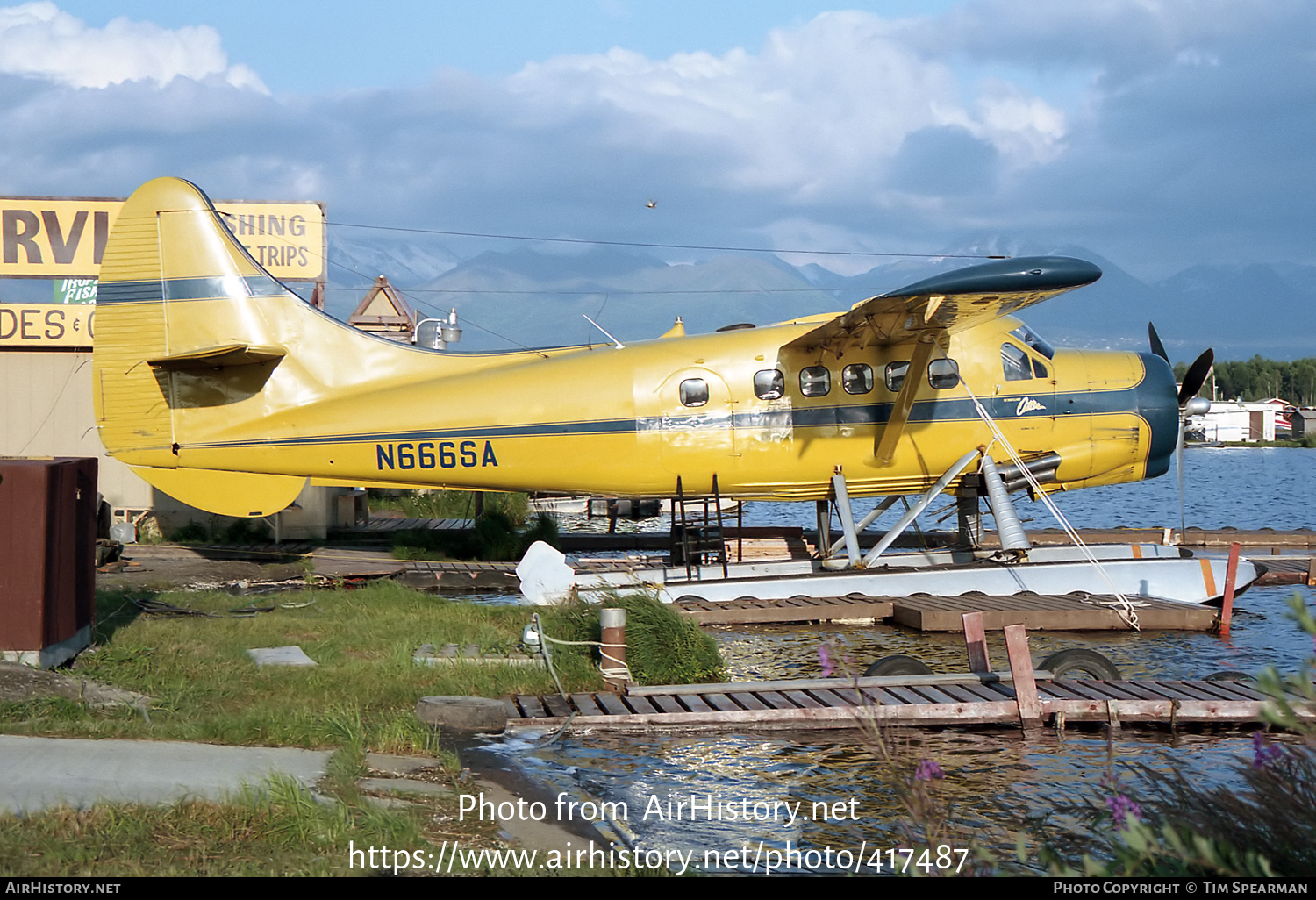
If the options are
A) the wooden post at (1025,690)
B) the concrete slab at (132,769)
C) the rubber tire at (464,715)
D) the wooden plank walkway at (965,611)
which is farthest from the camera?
the wooden plank walkway at (965,611)

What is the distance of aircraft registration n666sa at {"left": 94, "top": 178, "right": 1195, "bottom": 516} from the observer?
13.2m

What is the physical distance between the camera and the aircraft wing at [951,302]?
1082 centimetres

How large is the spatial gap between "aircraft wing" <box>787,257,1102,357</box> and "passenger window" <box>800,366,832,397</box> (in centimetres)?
28

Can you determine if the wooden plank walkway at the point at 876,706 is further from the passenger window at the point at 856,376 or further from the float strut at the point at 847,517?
the passenger window at the point at 856,376

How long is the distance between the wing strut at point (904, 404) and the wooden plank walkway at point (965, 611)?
1.91 meters

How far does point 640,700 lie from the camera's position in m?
8.12

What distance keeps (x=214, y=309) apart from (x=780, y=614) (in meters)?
8.01

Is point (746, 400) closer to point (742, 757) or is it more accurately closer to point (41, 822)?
point (742, 757)

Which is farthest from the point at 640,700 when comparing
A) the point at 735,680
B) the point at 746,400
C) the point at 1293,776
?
the point at 746,400

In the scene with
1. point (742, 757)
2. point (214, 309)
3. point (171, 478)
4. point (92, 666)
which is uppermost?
point (214, 309)

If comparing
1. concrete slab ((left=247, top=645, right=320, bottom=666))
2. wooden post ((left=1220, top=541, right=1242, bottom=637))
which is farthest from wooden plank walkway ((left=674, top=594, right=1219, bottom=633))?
concrete slab ((left=247, top=645, right=320, bottom=666))

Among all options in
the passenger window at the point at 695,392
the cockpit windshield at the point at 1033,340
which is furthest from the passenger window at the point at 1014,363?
the passenger window at the point at 695,392

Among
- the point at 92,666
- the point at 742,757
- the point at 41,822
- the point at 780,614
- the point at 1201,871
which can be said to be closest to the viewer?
the point at 1201,871

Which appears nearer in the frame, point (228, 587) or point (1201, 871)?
point (1201, 871)
